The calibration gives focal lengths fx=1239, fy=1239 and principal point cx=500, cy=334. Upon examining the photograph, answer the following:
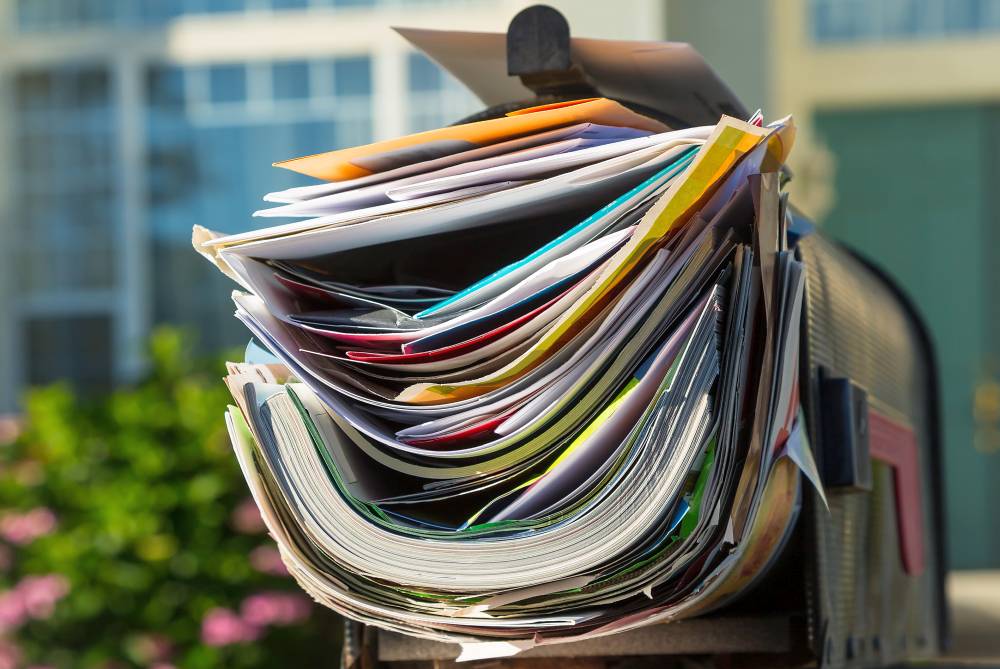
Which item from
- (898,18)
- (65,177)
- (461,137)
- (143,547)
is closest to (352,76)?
(65,177)

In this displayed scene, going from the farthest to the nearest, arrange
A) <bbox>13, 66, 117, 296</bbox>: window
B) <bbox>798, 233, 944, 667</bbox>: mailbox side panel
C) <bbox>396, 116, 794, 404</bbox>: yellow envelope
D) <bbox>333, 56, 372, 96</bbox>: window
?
<bbox>13, 66, 117, 296</bbox>: window → <bbox>333, 56, 372, 96</bbox>: window → <bbox>798, 233, 944, 667</bbox>: mailbox side panel → <bbox>396, 116, 794, 404</bbox>: yellow envelope

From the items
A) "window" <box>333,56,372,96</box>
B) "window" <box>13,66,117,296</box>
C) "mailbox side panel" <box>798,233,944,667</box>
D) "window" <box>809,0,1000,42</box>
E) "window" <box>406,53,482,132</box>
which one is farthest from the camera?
"window" <box>809,0,1000,42</box>

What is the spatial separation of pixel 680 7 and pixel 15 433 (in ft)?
6.90

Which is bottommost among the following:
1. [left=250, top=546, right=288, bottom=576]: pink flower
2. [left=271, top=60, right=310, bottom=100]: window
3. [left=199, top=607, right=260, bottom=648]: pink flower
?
[left=199, top=607, right=260, bottom=648]: pink flower

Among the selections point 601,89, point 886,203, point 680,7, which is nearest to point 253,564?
point 680,7

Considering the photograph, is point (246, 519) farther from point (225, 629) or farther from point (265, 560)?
point (225, 629)

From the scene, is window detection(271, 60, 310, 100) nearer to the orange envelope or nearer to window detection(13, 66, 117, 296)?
window detection(13, 66, 117, 296)

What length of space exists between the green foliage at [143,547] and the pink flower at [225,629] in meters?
0.03

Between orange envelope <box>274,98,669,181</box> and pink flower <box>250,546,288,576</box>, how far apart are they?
247cm

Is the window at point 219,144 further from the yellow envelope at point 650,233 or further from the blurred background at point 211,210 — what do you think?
the yellow envelope at point 650,233

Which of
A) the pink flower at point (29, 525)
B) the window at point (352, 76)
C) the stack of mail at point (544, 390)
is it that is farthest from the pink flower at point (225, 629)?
the stack of mail at point (544, 390)

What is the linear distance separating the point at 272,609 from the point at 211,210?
1.76m

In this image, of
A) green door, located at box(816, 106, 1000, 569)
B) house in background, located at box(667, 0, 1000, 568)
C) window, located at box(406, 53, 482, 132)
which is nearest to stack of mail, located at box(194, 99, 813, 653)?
window, located at box(406, 53, 482, 132)

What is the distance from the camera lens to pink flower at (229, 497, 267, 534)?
311 cm
